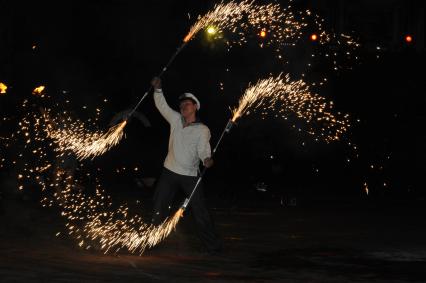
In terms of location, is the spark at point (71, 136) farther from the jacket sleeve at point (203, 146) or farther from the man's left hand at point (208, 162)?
the man's left hand at point (208, 162)

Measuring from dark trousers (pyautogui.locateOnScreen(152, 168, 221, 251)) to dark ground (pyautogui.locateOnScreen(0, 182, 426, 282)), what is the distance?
0.22 metres

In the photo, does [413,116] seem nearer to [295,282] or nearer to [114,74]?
[114,74]

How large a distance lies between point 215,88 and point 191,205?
1708cm

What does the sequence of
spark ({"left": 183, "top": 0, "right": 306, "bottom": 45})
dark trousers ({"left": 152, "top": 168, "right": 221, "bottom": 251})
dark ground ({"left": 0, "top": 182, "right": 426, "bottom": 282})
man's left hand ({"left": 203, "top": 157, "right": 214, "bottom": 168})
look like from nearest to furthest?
dark ground ({"left": 0, "top": 182, "right": 426, "bottom": 282})
man's left hand ({"left": 203, "top": 157, "right": 214, "bottom": 168})
dark trousers ({"left": 152, "top": 168, "right": 221, "bottom": 251})
spark ({"left": 183, "top": 0, "right": 306, "bottom": 45})

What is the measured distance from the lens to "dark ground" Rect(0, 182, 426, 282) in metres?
10.3

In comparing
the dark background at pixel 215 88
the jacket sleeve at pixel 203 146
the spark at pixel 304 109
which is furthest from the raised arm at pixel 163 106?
the spark at pixel 304 109

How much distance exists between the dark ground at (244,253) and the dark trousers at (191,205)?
0.73 ft

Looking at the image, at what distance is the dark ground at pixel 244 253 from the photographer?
33.7 feet

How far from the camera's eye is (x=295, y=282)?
10117 mm

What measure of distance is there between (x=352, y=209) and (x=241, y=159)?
6.72m

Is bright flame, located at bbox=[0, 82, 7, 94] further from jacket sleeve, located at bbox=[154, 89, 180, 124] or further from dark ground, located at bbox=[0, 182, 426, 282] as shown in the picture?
jacket sleeve, located at bbox=[154, 89, 180, 124]

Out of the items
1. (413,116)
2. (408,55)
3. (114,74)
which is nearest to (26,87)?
(114,74)

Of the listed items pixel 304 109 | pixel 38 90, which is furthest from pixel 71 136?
pixel 304 109

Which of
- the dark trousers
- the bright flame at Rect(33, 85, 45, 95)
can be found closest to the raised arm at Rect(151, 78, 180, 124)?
the dark trousers
